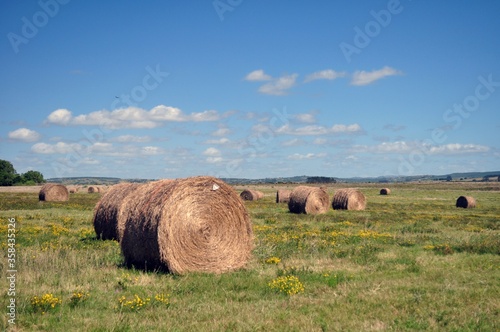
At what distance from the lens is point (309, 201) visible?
104 feet

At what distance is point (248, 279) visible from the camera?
439 inches

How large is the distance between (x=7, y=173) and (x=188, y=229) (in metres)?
107

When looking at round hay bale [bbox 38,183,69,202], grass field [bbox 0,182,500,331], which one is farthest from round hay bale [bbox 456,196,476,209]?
round hay bale [bbox 38,183,69,202]

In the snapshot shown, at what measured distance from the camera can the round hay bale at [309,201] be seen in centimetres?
3186

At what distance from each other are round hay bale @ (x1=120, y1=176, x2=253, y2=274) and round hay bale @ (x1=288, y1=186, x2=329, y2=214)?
1846 cm

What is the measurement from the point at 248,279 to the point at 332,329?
373cm

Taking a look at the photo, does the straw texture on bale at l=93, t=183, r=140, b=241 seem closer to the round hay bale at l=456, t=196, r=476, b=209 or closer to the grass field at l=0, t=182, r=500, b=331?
the grass field at l=0, t=182, r=500, b=331

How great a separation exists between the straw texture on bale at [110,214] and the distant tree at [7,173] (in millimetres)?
99232

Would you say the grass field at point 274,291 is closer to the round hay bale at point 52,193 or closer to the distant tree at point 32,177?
the round hay bale at point 52,193

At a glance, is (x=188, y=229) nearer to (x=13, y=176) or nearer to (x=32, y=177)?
(x=13, y=176)

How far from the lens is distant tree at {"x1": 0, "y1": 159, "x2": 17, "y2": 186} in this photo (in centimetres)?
10480

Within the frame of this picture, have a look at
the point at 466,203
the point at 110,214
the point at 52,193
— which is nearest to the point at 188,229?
the point at 110,214
